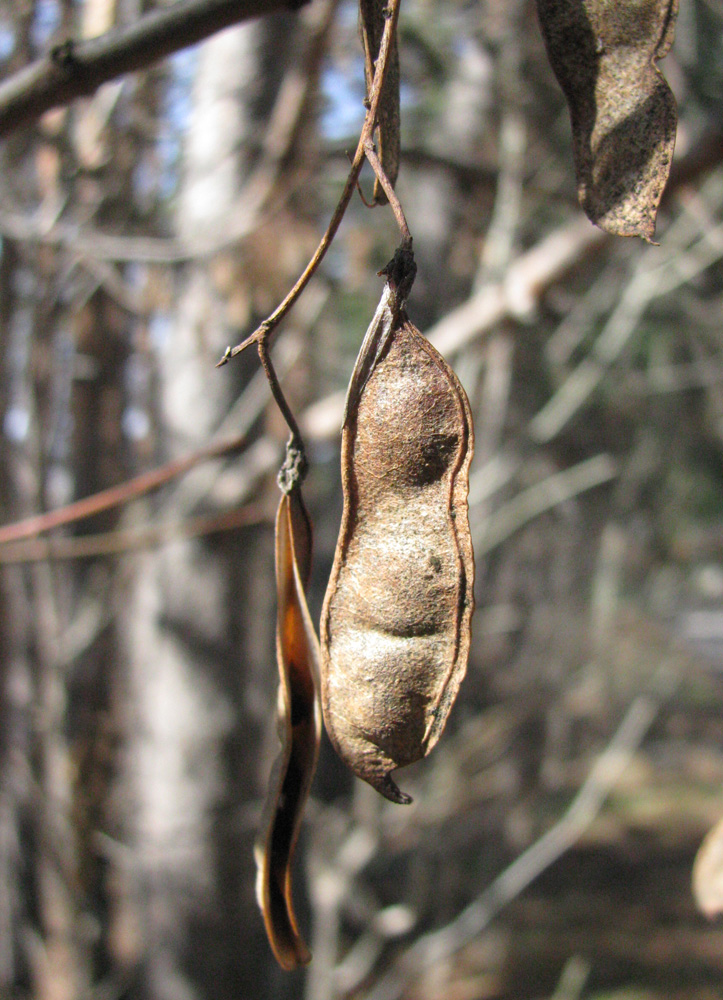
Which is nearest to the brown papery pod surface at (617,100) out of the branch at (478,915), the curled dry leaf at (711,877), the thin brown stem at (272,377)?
the thin brown stem at (272,377)

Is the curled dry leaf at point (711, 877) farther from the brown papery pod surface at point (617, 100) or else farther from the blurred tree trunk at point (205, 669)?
the blurred tree trunk at point (205, 669)

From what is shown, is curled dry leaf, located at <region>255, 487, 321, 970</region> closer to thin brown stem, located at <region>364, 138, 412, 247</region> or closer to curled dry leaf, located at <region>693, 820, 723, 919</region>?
thin brown stem, located at <region>364, 138, 412, 247</region>

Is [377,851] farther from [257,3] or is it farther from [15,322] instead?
[257,3]

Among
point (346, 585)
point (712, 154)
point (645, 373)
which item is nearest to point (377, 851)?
point (712, 154)

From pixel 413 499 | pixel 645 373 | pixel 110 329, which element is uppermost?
pixel 413 499

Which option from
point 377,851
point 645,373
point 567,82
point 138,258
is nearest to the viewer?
point 567,82

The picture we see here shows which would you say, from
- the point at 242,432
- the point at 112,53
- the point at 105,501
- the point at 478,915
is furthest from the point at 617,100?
the point at 478,915
